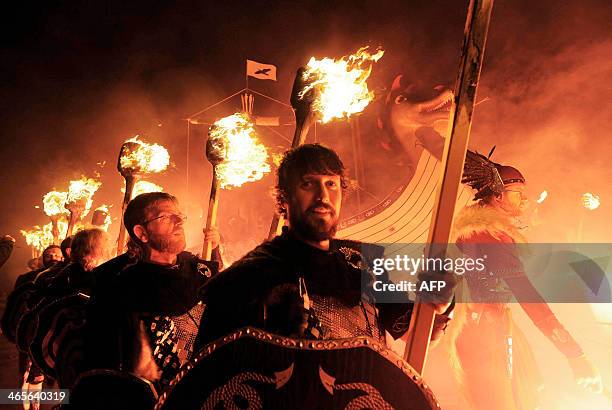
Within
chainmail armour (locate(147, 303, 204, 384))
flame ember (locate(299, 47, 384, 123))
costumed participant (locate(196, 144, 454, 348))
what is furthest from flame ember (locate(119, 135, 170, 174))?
costumed participant (locate(196, 144, 454, 348))

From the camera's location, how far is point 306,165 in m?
2.27

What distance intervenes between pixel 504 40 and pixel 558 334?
24.5 ft

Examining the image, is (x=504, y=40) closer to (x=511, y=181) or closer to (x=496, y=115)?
(x=496, y=115)

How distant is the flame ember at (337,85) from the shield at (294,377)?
202cm

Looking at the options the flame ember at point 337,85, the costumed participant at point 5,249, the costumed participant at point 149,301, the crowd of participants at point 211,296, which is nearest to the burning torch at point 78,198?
the costumed participant at point 5,249

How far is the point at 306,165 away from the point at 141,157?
13.3 feet

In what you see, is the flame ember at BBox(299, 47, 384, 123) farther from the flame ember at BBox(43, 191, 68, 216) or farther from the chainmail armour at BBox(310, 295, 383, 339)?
the flame ember at BBox(43, 191, 68, 216)

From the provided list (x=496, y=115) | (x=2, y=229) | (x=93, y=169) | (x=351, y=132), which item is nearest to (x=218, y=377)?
(x=496, y=115)

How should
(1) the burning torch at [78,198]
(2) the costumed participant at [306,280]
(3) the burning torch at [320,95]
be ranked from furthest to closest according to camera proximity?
(1) the burning torch at [78,198]
(3) the burning torch at [320,95]
(2) the costumed participant at [306,280]

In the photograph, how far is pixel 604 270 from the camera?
6.71m

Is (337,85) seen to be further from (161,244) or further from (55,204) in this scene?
(55,204)

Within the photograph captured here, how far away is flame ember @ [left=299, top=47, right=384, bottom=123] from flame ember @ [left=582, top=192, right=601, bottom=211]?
734cm

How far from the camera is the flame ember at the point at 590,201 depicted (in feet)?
27.9

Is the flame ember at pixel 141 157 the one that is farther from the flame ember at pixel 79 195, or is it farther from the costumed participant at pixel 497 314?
the costumed participant at pixel 497 314
